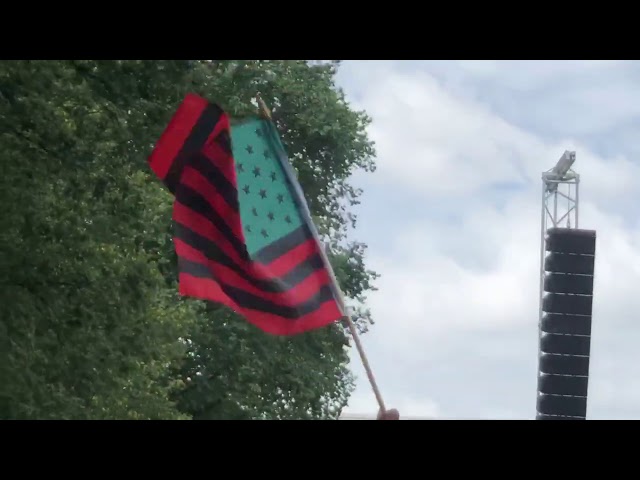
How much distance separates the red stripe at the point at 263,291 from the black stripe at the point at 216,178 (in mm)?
418

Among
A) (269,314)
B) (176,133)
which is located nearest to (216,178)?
(176,133)

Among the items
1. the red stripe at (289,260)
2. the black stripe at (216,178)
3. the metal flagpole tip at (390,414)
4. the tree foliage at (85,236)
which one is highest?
the tree foliage at (85,236)

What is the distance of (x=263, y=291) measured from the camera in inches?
A: 349

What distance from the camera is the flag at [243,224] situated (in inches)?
350

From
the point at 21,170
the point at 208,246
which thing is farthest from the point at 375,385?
the point at 21,170

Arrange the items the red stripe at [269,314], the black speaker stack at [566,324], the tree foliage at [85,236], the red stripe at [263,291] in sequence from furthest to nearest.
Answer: the black speaker stack at [566,324] < the tree foliage at [85,236] < the red stripe at [263,291] < the red stripe at [269,314]

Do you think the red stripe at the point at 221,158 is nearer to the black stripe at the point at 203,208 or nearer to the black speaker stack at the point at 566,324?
the black stripe at the point at 203,208

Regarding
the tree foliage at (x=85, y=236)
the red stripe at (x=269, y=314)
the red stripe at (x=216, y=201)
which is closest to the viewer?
the red stripe at (x=269, y=314)

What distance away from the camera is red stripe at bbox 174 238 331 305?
8.86m

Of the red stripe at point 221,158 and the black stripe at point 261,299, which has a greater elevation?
the red stripe at point 221,158

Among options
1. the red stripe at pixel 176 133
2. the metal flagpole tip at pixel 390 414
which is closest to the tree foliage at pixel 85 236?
the red stripe at pixel 176 133
